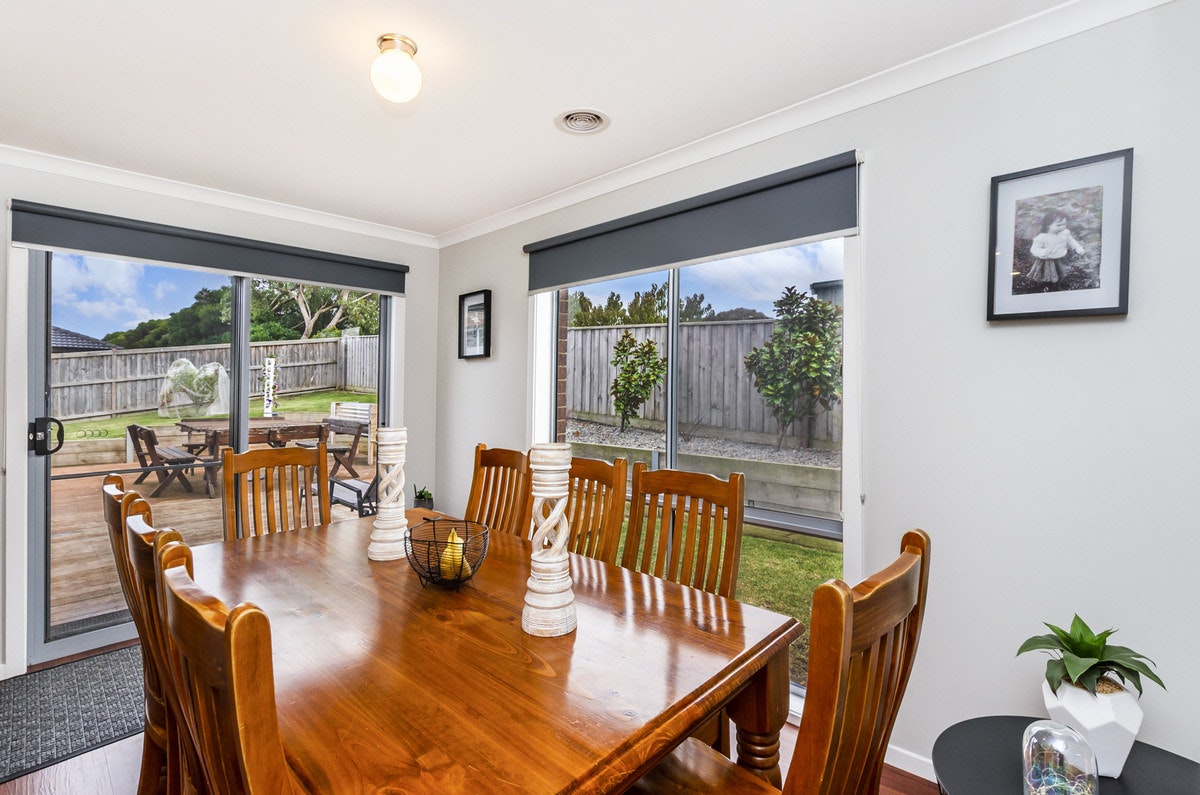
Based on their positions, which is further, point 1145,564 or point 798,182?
point 798,182

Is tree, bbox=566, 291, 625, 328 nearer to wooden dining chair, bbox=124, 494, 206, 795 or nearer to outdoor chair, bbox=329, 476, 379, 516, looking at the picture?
outdoor chair, bbox=329, 476, 379, 516

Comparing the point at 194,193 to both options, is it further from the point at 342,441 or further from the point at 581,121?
the point at 581,121

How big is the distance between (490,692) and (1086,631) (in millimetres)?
1422

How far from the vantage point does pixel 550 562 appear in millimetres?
1329

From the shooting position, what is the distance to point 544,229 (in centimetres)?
345

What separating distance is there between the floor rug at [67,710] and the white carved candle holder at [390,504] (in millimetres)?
1460

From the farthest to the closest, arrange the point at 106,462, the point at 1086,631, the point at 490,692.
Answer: the point at 106,462
the point at 1086,631
the point at 490,692

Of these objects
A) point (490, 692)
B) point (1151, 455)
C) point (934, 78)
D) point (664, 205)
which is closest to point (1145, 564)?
point (1151, 455)

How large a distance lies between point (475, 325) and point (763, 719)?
3123mm

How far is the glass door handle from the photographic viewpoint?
2.83m

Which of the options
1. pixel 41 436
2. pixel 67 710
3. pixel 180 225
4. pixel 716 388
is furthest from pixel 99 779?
pixel 716 388

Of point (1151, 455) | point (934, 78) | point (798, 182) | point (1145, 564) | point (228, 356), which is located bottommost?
point (1145, 564)

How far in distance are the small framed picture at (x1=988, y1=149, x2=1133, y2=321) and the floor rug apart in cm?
353

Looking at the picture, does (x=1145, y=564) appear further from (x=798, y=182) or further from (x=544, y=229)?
(x=544, y=229)
